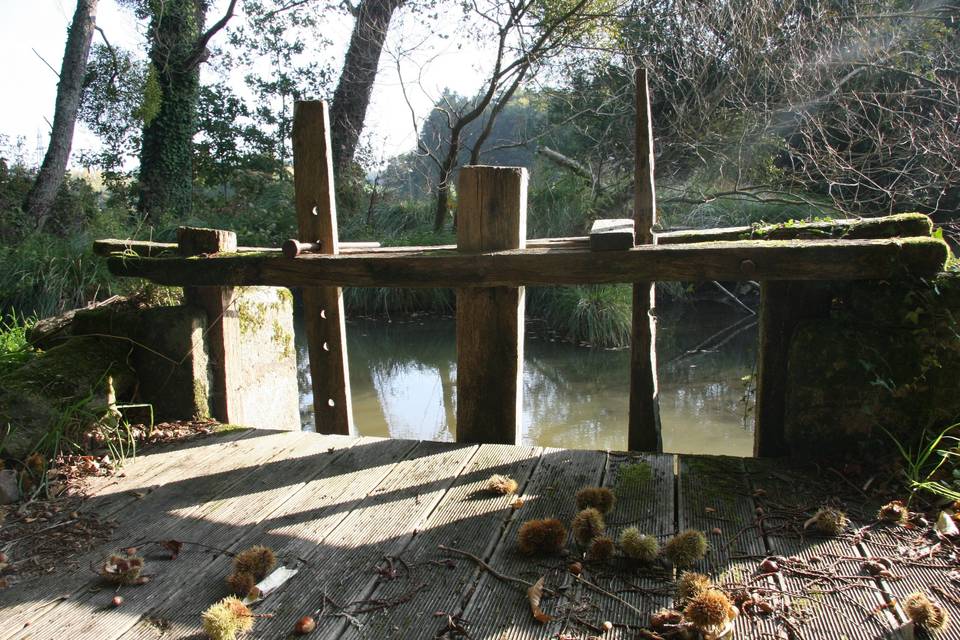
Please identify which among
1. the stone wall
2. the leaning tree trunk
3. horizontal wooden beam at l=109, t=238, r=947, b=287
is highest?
the leaning tree trunk

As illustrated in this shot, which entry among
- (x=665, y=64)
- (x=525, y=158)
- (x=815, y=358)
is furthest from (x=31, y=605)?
(x=525, y=158)

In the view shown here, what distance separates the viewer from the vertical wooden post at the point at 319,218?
137 inches

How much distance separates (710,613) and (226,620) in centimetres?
120

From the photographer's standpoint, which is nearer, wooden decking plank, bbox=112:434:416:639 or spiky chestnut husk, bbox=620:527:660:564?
wooden decking plank, bbox=112:434:416:639

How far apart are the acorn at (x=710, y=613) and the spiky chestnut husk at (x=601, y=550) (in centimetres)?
37

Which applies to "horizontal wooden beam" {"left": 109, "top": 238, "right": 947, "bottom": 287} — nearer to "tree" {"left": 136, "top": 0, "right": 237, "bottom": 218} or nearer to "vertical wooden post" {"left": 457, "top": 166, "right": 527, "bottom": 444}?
"vertical wooden post" {"left": 457, "top": 166, "right": 527, "bottom": 444}

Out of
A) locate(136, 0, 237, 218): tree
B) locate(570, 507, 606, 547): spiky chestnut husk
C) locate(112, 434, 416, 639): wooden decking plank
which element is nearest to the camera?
locate(112, 434, 416, 639): wooden decking plank

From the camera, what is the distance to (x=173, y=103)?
14.1 m

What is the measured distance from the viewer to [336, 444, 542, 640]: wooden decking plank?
1.79 m

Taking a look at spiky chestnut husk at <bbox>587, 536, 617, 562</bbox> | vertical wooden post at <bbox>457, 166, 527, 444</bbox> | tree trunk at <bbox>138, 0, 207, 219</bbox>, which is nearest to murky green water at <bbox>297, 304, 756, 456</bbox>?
vertical wooden post at <bbox>457, 166, 527, 444</bbox>

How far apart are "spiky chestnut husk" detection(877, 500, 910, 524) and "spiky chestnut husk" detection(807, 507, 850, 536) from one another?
5.2 inches

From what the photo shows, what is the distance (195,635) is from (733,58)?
1079cm

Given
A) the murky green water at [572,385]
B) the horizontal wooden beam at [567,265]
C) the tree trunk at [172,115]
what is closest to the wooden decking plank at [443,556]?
the horizontal wooden beam at [567,265]

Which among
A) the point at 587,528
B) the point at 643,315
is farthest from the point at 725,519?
the point at 643,315
